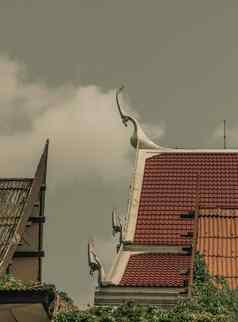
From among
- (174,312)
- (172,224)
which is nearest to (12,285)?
(174,312)

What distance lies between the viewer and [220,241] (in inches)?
1067

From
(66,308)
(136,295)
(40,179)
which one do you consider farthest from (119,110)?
(66,308)

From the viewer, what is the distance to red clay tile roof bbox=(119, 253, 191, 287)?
1016 inches

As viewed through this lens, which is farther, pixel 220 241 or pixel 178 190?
pixel 178 190

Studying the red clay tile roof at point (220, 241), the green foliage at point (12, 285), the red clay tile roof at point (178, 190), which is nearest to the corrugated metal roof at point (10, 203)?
the green foliage at point (12, 285)

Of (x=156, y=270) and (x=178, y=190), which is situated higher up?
(x=178, y=190)

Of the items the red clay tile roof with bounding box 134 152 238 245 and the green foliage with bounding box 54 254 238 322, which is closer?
the green foliage with bounding box 54 254 238 322

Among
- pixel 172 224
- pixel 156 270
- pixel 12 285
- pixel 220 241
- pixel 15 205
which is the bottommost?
pixel 12 285

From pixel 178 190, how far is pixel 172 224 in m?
1.76

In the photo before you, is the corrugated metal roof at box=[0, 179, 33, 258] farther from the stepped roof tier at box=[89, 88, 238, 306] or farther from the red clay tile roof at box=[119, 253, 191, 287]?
the red clay tile roof at box=[119, 253, 191, 287]

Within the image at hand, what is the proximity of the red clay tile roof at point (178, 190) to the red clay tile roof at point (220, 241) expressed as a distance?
0.99 metres

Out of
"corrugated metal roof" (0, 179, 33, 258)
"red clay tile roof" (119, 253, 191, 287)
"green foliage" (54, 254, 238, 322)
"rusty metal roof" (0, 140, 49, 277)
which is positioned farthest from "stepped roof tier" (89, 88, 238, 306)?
"corrugated metal roof" (0, 179, 33, 258)

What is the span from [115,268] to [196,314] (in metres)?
6.55

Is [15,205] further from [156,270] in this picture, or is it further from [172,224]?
[172,224]
